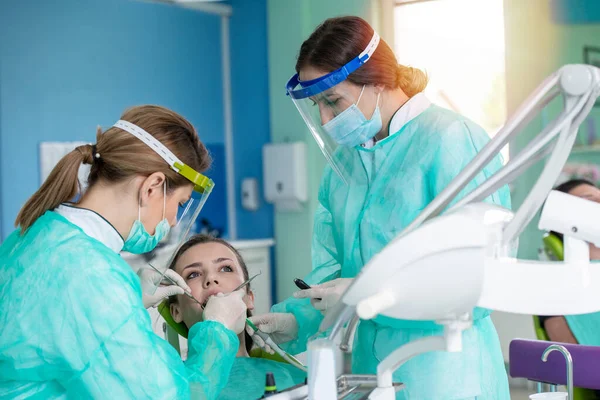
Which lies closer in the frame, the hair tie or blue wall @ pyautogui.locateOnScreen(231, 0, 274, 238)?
the hair tie

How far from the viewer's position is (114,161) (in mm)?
1486

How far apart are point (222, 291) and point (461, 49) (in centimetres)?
260

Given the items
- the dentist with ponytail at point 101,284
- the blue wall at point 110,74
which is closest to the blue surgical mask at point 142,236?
the dentist with ponytail at point 101,284

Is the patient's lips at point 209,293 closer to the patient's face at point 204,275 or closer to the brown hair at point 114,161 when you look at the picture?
the patient's face at point 204,275

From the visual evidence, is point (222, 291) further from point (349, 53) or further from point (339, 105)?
point (349, 53)

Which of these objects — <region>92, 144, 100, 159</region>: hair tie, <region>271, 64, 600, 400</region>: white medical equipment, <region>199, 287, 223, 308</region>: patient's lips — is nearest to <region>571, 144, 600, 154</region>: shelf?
<region>199, 287, 223, 308</region>: patient's lips

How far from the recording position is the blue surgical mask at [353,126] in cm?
178

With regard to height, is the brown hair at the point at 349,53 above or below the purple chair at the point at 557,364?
above

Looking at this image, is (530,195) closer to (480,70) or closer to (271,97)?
(480,70)

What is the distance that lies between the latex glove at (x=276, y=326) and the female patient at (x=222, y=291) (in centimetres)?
19

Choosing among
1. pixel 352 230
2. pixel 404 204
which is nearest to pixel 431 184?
pixel 404 204

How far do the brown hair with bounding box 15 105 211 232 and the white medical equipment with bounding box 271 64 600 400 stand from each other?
0.69 m

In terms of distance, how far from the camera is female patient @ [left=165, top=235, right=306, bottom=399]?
2.20m

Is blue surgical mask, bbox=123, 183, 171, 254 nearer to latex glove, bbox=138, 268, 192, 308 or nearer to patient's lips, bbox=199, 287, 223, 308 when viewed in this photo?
latex glove, bbox=138, 268, 192, 308
